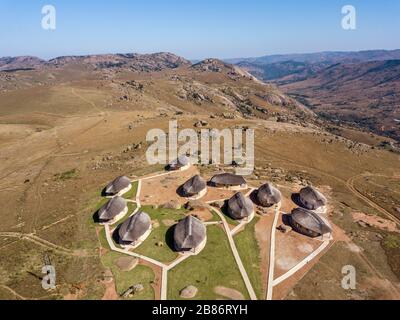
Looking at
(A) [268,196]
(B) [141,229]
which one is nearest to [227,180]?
(A) [268,196]

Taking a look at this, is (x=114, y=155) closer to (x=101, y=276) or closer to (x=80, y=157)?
(x=80, y=157)

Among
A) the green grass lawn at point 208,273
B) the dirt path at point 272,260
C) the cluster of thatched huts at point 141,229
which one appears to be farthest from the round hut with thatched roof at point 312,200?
the cluster of thatched huts at point 141,229

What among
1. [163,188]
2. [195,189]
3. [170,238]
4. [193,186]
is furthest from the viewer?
[163,188]

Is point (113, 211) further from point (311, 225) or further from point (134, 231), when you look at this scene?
point (311, 225)

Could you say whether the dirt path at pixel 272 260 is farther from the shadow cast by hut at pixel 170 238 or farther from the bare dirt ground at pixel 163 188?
the bare dirt ground at pixel 163 188

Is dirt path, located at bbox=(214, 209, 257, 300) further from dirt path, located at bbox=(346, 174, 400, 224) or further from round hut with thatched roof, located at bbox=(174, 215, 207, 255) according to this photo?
dirt path, located at bbox=(346, 174, 400, 224)

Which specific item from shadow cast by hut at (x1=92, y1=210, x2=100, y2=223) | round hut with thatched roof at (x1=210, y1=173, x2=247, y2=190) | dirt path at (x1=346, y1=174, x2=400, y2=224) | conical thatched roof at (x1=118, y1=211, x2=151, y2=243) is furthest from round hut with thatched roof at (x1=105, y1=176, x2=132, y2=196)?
dirt path at (x1=346, y1=174, x2=400, y2=224)
